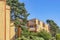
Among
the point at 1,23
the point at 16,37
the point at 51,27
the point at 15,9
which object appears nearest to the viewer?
the point at 1,23

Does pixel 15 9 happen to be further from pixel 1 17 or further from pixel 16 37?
pixel 1 17

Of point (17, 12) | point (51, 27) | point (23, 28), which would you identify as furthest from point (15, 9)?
point (51, 27)

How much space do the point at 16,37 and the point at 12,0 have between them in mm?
9721

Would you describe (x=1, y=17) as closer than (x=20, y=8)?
Yes

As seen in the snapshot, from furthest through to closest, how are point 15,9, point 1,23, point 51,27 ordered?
point 51,27, point 15,9, point 1,23

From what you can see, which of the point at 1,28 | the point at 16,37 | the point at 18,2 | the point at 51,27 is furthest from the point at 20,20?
the point at 51,27

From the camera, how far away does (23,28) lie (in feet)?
163

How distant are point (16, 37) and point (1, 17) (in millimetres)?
23085

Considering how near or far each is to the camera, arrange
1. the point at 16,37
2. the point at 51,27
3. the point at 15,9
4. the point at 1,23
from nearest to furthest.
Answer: the point at 1,23
the point at 16,37
the point at 15,9
the point at 51,27

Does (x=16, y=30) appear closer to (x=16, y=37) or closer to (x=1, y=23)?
(x=16, y=37)

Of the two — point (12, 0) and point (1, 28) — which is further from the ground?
point (12, 0)

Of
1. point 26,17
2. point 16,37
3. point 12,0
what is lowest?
point 16,37

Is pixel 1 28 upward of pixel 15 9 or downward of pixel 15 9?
downward

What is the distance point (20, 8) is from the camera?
51062 mm
